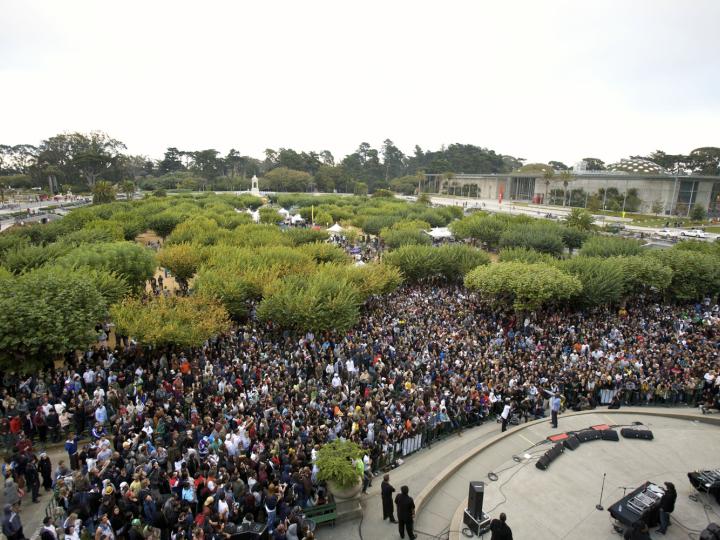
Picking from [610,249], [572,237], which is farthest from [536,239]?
[572,237]

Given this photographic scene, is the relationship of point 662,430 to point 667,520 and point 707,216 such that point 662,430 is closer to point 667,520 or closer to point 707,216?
point 667,520

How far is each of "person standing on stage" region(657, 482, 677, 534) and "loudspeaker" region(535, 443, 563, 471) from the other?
2694mm

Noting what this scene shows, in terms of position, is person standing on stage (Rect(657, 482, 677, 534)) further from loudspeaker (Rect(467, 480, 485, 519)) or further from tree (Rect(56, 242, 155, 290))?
tree (Rect(56, 242, 155, 290))

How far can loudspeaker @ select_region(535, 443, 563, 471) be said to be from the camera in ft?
38.0

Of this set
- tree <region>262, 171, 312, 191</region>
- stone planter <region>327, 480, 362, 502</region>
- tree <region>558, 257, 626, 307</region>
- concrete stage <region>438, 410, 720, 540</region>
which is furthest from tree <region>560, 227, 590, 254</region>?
tree <region>262, 171, 312, 191</region>

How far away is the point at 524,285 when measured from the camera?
23.2 m

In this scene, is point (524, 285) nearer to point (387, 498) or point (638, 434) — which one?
point (638, 434)

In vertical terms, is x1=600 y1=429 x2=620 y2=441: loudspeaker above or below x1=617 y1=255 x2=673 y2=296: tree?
below

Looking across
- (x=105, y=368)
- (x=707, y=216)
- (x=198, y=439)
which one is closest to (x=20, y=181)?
(x=105, y=368)

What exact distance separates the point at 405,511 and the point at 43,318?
1299 cm

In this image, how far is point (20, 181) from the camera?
3812 inches

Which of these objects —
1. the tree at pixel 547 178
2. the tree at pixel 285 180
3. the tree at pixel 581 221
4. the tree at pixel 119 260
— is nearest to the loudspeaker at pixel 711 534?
the tree at pixel 119 260

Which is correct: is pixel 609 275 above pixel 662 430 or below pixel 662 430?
above

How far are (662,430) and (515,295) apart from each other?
10934 millimetres
